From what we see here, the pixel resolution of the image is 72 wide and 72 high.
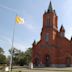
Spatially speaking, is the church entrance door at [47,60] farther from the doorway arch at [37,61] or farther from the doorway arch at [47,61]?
the doorway arch at [37,61]

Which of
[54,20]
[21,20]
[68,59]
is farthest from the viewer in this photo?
[54,20]

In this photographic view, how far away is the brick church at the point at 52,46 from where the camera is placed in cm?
5569

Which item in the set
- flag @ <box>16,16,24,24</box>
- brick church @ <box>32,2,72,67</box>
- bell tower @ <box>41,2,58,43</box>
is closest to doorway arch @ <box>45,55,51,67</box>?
brick church @ <box>32,2,72,67</box>

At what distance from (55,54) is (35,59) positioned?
266 inches

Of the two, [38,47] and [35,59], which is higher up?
[38,47]

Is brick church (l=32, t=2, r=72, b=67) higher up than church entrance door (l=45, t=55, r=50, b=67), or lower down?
higher up

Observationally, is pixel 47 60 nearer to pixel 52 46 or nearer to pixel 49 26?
Result: pixel 52 46

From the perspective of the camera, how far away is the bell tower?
57.5m

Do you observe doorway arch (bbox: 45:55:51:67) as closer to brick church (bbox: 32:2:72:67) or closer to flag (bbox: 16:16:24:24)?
brick church (bbox: 32:2:72:67)

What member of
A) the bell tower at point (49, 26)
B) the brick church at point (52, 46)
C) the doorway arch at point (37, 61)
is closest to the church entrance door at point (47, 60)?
the brick church at point (52, 46)

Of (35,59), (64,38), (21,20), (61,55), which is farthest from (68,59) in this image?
(21,20)

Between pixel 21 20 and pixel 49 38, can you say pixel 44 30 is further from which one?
pixel 21 20

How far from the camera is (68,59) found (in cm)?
5575

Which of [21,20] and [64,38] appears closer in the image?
[21,20]
